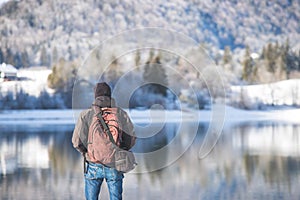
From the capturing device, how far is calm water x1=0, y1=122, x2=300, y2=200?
9.32 metres

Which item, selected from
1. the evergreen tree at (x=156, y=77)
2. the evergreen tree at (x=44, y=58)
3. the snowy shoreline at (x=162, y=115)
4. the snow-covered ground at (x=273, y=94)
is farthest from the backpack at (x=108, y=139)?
the evergreen tree at (x=44, y=58)

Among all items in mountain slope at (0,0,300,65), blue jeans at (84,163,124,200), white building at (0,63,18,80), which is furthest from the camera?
mountain slope at (0,0,300,65)

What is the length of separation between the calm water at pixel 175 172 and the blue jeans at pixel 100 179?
2899 millimetres

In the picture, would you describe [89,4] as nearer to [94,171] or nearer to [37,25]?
[37,25]

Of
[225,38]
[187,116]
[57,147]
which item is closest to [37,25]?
[225,38]

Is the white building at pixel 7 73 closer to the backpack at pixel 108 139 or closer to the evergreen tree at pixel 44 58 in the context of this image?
the evergreen tree at pixel 44 58

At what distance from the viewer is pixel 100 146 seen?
5930mm

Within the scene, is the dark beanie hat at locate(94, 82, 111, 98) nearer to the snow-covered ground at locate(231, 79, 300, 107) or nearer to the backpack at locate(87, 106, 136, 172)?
the backpack at locate(87, 106, 136, 172)

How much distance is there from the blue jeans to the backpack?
0.22ft

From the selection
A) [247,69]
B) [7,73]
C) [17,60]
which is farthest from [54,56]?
[247,69]

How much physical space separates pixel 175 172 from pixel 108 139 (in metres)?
6.24

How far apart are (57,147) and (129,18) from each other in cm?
14931

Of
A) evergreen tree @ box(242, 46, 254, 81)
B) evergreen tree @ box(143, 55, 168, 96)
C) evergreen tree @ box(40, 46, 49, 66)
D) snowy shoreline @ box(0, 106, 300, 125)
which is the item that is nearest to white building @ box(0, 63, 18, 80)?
snowy shoreline @ box(0, 106, 300, 125)

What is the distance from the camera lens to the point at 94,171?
6.02m
